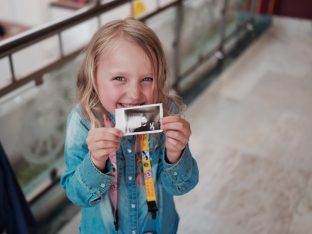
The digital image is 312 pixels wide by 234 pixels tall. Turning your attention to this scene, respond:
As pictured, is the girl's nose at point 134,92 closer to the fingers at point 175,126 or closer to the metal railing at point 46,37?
the fingers at point 175,126

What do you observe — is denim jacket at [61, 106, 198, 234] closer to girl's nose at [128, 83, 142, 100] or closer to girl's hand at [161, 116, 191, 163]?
girl's hand at [161, 116, 191, 163]

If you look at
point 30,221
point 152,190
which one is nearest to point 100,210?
point 152,190

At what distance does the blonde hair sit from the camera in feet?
3.60

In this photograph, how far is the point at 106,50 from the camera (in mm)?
1097

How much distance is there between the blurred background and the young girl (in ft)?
0.88

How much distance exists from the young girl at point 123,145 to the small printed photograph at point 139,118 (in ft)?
0.08

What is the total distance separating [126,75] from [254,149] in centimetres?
199

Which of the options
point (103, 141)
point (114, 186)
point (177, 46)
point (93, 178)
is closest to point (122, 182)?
point (114, 186)

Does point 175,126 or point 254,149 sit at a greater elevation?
point 175,126

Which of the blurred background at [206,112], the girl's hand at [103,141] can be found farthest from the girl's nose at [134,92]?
the blurred background at [206,112]

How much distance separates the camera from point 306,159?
280 centimetres

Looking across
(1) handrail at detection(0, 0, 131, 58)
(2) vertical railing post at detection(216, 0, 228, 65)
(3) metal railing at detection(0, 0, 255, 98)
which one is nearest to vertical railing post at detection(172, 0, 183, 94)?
(3) metal railing at detection(0, 0, 255, 98)

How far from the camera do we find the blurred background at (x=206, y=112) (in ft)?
7.23

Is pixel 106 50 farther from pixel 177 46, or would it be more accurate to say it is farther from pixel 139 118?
pixel 177 46
